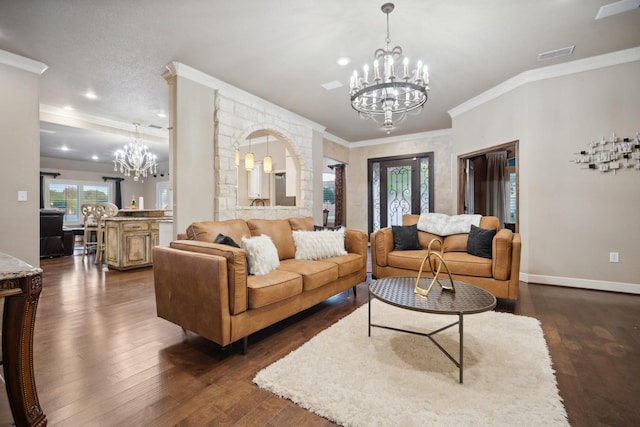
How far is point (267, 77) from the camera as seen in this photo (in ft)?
12.7

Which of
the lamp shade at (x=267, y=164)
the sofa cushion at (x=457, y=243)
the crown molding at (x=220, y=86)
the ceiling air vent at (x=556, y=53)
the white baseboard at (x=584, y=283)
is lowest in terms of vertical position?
the white baseboard at (x=584, y=283)

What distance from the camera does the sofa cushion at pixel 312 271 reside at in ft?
8.39

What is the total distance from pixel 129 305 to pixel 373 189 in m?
5.76

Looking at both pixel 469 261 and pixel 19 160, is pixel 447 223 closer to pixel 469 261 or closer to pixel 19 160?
pixel 469 261

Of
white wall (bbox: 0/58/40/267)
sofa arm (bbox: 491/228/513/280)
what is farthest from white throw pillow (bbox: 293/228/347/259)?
white wall (bbox: 0/58/40/267)

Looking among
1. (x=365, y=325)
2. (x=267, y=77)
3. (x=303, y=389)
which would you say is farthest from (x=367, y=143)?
(x=303, y=389)

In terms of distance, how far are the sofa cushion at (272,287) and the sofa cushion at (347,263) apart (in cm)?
67

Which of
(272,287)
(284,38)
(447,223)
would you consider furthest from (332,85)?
(272,287)

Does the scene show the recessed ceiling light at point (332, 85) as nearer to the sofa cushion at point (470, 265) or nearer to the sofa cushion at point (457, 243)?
the sofa cushion at point (457, 243)

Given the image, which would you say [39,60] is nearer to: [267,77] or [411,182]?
[267,77]

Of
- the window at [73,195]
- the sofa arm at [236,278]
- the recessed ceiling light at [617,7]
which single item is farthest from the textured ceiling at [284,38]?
the window at [73,195]

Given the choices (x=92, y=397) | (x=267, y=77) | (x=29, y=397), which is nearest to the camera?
(x=29, y=397)

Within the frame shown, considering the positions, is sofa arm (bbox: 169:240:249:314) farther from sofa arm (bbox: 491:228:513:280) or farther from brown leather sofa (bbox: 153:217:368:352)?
sofa arm (bbox: 491:228:513:280)

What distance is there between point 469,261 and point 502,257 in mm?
316
